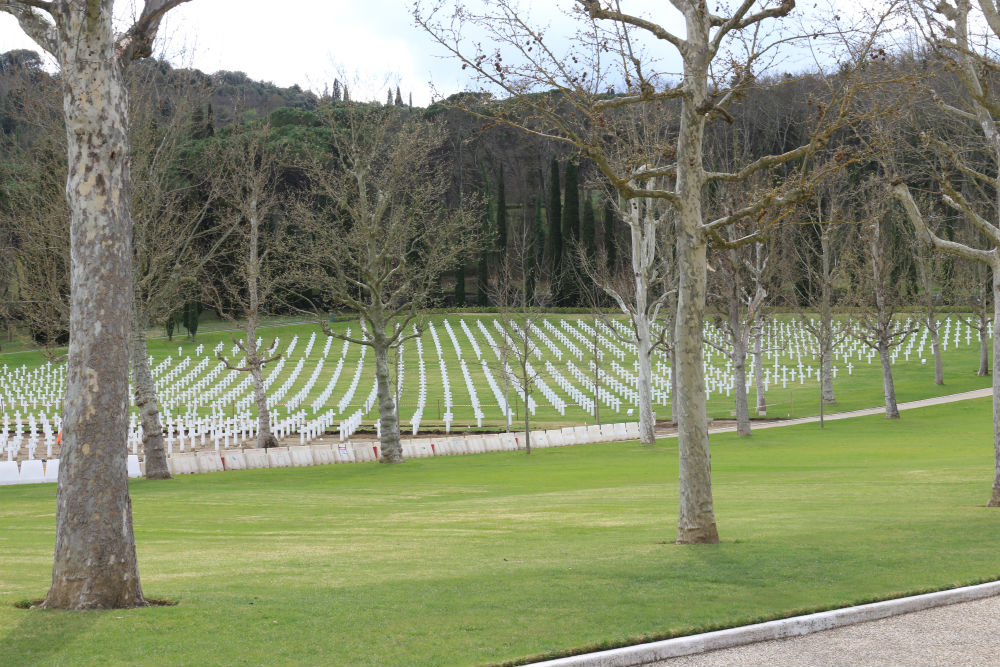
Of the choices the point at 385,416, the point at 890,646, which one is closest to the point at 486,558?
the point at 890,646

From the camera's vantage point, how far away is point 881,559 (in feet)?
30.6

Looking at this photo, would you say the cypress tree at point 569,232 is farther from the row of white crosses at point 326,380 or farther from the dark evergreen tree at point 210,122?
the dark evergreen tree at point 210,122

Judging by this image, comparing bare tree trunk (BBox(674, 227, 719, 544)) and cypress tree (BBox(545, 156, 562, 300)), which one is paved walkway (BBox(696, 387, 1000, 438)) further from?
cypress tree (BBox(545, 156, 562, 300))

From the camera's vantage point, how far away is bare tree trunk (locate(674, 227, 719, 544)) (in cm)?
1027

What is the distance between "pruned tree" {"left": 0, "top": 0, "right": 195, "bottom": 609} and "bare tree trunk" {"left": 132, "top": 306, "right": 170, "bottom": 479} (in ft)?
53.2

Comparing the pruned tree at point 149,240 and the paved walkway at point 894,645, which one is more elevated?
the pruned tree at point 149,240

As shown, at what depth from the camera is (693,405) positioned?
10.3m

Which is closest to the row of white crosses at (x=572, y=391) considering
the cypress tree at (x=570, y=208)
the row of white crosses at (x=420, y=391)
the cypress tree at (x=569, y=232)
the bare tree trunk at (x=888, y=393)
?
the row of white crosses at (x=420, y=391)

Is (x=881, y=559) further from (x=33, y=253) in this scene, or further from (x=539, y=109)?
(x=33, y=253)

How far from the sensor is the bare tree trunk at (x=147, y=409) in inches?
914

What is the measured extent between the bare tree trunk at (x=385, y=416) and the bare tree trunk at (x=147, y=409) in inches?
232

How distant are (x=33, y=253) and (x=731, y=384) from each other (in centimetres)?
3375

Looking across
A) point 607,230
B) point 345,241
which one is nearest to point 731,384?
point 345,241

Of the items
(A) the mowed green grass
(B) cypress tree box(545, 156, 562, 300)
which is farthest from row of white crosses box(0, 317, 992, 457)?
(A) the mowed green grass
